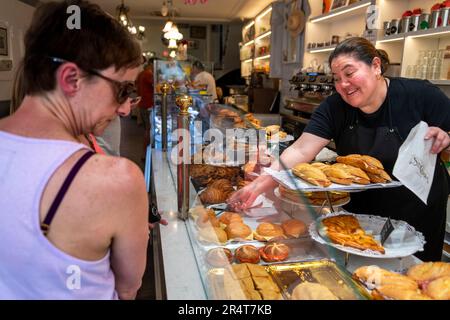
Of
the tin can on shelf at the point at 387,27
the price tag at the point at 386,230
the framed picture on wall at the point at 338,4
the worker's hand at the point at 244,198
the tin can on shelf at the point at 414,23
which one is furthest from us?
the framed picture on wall at the point at 338,4

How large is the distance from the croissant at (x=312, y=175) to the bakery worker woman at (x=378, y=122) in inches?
13.4

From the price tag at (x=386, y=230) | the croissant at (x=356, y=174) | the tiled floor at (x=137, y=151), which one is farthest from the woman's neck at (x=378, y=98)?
the tiled floor at (x=137, y=151)

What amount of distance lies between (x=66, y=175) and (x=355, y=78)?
1409 mm

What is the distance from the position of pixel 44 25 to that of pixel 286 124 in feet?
18.5

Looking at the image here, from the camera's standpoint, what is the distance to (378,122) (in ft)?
5.88

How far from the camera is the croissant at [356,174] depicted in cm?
133

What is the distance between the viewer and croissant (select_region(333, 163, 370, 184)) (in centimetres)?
133

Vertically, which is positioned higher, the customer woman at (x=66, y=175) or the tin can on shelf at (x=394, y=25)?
the tin can on shelf at (x=394, y=25)

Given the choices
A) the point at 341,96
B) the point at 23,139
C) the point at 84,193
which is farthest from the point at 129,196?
the point at 341,96

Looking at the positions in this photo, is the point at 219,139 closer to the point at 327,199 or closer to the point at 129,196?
the point at 327,199

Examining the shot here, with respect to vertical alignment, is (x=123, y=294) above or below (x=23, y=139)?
below

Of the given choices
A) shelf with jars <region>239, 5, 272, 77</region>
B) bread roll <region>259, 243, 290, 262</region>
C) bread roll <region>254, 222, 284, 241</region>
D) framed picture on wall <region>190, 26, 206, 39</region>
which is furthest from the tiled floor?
framed picture on wall <region>190, 26, 206, 39</region>

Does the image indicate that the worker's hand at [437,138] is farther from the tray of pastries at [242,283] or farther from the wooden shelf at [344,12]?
the wooden shelf at [344,12]

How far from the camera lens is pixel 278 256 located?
116 centimetres
